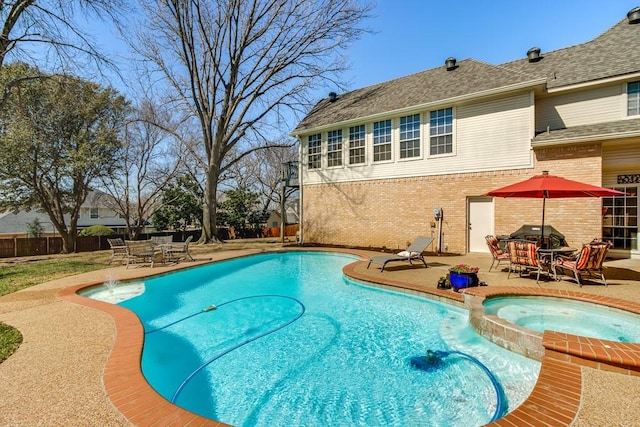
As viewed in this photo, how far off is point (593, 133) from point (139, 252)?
52.9 ft

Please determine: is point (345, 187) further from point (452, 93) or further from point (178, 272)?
point (178, 272)

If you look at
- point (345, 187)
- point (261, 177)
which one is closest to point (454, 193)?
point (345, 187)

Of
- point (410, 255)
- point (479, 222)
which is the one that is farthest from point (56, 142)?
point (479, 222)

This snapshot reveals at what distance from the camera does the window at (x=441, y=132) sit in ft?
41.7

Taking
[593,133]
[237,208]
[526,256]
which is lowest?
[526,256]

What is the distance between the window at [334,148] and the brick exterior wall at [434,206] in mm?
1281

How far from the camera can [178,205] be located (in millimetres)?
26172

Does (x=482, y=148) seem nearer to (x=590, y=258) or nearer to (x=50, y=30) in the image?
(x=590, y=258)

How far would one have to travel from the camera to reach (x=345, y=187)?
15.9 meters

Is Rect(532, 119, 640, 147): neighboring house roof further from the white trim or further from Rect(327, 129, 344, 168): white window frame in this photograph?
Rect(327, 129, 344, 168): white window frame

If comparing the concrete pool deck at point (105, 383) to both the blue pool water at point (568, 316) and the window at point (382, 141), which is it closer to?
the blue pool water at point (568, 316)

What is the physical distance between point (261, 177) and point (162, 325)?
28.6 metres

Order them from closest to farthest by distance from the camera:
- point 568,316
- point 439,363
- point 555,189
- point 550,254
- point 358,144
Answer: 1. point 439,363
2. point 568,316
3. point 555,189
4. point 550,254
5. point 358,144

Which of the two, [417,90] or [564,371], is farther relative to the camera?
[417,90]
